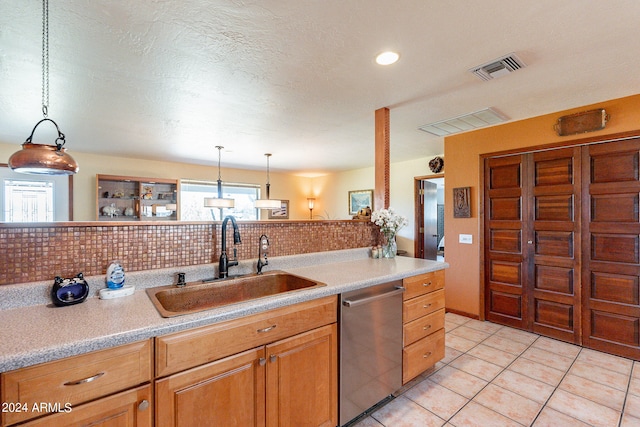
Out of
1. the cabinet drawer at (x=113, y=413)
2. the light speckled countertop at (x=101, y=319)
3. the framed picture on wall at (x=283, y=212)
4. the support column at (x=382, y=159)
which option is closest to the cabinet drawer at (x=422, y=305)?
Result: the light speckled countertop at (x=101, y=319)

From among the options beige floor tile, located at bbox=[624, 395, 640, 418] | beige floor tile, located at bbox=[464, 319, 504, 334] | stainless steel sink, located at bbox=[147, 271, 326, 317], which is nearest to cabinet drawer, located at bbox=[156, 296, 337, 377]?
stainless steel sink, located at bbox=[147, 271, 326, 317]

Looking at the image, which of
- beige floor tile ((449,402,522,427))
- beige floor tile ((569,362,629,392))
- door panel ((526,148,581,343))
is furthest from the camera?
door panel ((526,148,581,343))

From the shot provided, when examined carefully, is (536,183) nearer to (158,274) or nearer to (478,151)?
(478,151)

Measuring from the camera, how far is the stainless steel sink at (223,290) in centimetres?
156

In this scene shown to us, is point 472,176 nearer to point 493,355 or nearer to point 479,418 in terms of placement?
point 493,355

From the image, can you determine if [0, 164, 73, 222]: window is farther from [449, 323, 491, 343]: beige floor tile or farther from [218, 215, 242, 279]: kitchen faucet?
[449, 323, 491, 343]: beige floor tile

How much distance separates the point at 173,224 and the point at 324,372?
48.3 inches

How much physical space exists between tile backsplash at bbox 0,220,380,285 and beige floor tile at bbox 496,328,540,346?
2.38 m

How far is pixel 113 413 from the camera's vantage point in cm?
100

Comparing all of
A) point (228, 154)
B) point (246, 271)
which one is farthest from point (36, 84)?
point (228, 154)

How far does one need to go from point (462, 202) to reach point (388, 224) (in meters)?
1.44

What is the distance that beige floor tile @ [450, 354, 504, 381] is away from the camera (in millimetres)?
2283

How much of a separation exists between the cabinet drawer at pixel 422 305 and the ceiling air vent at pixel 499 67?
5.47 feet

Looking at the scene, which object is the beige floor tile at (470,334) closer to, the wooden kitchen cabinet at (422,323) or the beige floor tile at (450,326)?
the beige floor tile at (450,326)
